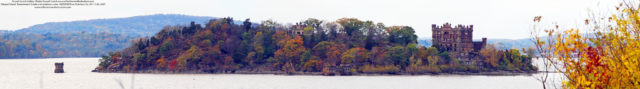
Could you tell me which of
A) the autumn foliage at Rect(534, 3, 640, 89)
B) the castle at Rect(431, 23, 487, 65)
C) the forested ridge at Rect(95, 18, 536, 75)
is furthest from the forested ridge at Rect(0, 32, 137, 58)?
the autumn foliage at Rect(534, 3, 640, 89)

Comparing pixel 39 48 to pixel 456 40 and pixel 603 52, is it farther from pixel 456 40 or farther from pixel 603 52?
pixel 603 52

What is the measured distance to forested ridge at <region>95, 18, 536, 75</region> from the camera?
272 feet

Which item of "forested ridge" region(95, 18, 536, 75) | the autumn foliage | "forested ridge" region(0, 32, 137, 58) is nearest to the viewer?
the autumn foliage

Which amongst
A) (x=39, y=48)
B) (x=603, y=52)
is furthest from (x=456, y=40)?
(x=39, y=48)

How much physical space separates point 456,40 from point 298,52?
21.1m

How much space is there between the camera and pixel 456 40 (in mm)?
94000

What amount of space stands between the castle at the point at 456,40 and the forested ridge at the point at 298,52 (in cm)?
253

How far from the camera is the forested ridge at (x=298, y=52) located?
82.9 m

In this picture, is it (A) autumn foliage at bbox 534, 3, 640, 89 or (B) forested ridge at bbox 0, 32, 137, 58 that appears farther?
(B) forested ridge at bbox 0, 32, 137, 58

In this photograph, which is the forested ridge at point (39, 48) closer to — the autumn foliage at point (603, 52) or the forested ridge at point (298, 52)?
the forested ridge at point (298, 52)

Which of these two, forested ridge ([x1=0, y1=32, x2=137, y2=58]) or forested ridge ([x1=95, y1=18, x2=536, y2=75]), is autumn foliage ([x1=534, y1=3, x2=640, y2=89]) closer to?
forested ridge ([x1=95, y1=18, x2=536, y2=75])

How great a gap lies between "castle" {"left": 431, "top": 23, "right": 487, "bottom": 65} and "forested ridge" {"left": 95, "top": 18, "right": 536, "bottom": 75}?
8.31ft

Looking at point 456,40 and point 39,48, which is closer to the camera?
point 456,40

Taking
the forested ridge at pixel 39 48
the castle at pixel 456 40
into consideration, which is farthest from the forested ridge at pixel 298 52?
the forested ridge at pixel 39 48
